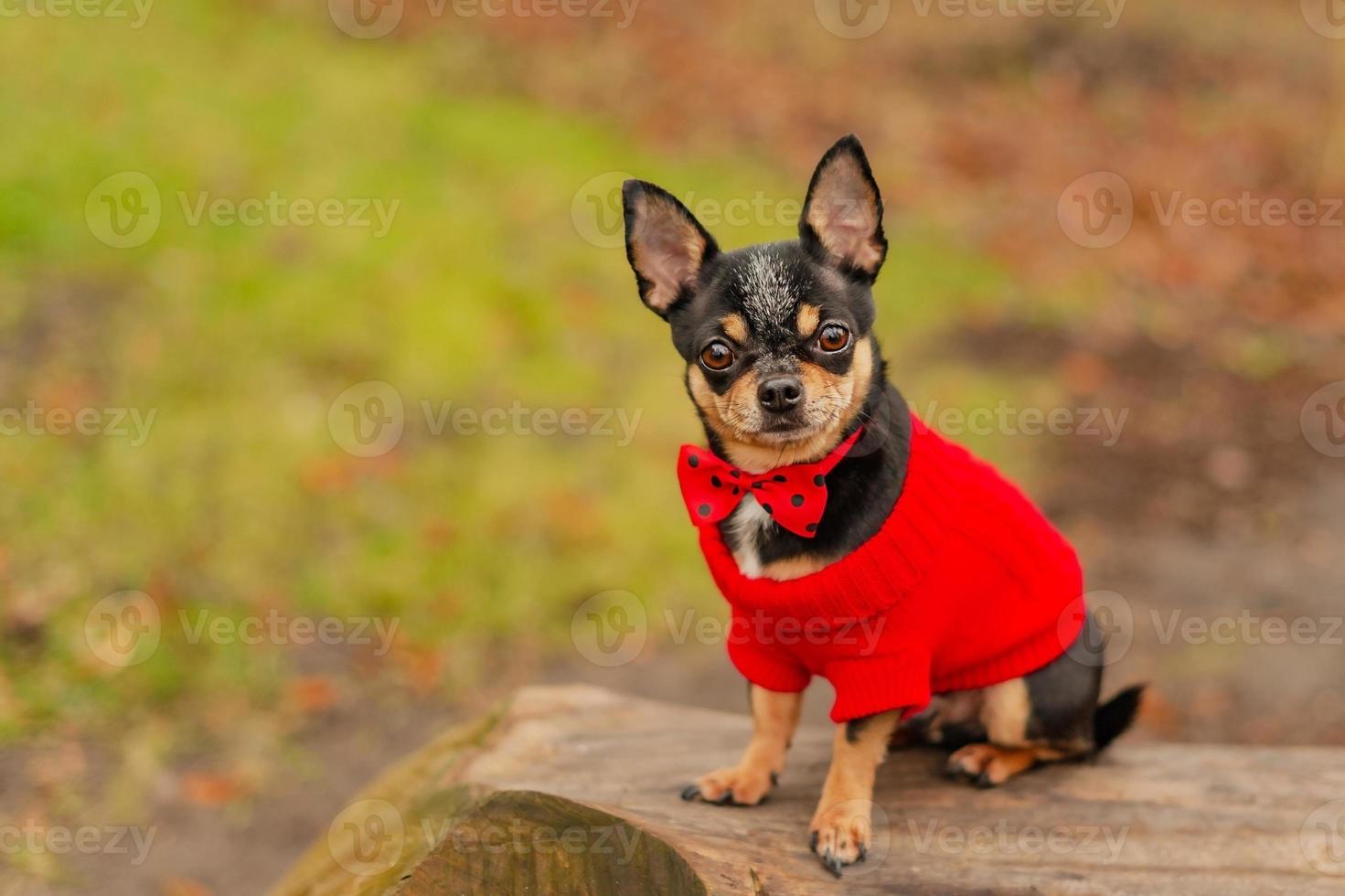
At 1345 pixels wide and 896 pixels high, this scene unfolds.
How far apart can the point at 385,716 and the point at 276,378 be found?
8.26ft

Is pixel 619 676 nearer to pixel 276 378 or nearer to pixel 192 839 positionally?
pixel 192 839

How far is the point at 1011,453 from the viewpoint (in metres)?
7.65

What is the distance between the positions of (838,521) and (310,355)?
17.0ft

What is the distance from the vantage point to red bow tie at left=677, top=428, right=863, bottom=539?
2.66 m

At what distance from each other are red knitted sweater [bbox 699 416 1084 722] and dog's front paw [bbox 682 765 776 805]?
253mm

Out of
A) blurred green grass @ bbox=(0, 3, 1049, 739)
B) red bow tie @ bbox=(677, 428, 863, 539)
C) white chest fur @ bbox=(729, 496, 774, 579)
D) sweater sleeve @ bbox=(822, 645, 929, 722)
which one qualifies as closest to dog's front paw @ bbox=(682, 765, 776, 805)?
sweater sleeve @ bbox=(822, 645, 929, 722)

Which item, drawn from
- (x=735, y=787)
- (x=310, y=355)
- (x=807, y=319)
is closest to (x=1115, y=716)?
(x=735, y=787)

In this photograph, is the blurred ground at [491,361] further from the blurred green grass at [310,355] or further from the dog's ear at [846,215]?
the dog's ear at [846,215]

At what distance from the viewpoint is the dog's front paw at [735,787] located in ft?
9.77

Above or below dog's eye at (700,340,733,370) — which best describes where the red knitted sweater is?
below

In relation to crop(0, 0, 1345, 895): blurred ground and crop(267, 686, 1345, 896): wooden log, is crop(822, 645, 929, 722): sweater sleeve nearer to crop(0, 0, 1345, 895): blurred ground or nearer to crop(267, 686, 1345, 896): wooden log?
crop(267, 686, 1345, 896): wooden log

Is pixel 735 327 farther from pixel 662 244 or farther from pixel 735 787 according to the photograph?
pixel 735 787

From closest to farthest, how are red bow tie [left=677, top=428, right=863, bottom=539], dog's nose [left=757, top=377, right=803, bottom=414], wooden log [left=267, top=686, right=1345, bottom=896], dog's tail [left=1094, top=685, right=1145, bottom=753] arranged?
1. wooden log [left=267, top=686, right=1345, bottom=896]
2. dog's nose [left=757, top=377, right=803, bottom=414]
3. red bow tie [left=677, top=428, right=863, bottom=539]
4. dog's tail [left=1094, top=685, right=1145, bottom=753]

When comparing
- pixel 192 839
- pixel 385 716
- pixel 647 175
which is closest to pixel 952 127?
pixel 647 175
